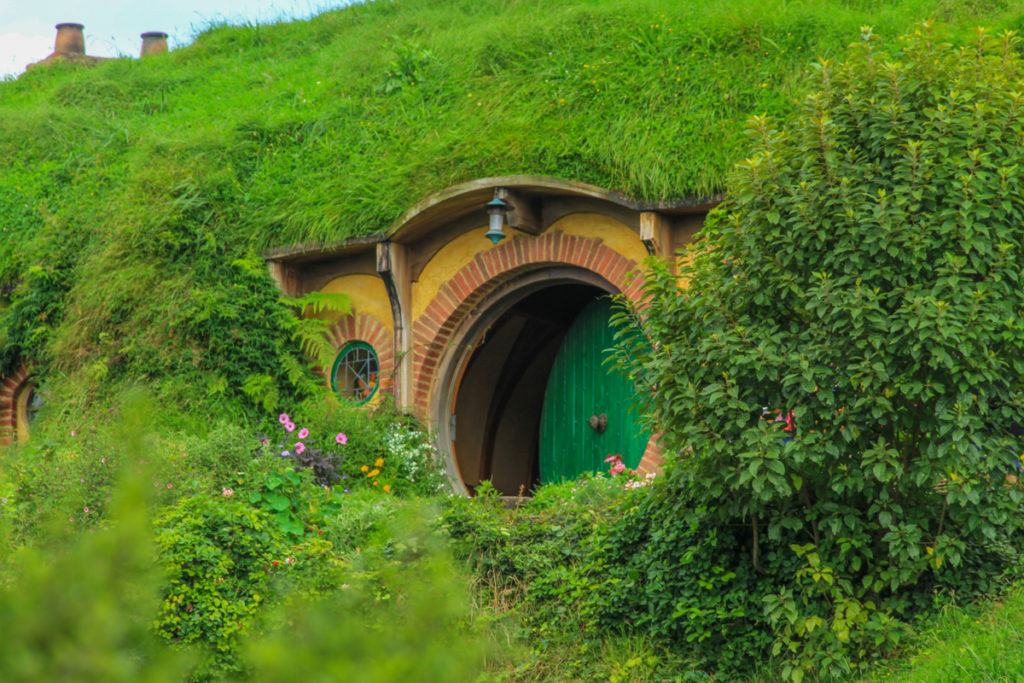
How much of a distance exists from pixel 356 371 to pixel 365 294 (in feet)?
2.37

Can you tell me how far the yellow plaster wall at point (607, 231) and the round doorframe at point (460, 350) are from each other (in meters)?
0.55

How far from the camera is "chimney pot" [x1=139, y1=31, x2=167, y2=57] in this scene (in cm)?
1920

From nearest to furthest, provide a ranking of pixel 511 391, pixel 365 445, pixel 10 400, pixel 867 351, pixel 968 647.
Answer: pixel 968 647, pixel 867 351, pixel 365 445, pixel 511 391, pixel 10 400

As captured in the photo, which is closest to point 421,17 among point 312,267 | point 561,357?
point 312,267

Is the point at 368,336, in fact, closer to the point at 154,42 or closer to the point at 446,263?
the point at 446,263

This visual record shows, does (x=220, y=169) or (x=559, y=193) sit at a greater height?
(x=220, y=169)

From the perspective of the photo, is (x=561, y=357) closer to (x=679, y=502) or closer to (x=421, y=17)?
(x=679, y=502)

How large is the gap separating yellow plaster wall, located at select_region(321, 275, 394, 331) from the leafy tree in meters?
4.82

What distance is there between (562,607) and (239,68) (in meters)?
11.8

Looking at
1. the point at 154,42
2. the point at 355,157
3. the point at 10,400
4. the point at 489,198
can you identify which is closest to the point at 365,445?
the point at 489,198

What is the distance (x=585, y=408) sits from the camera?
9.66 meters

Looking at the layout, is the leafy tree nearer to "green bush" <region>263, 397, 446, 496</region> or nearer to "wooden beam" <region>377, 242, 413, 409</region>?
"green bush" <region>263, 397, 446, 496</region>

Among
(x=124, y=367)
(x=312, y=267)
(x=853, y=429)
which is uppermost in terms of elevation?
(x=312, y=267)

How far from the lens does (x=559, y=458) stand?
9.87 meters
